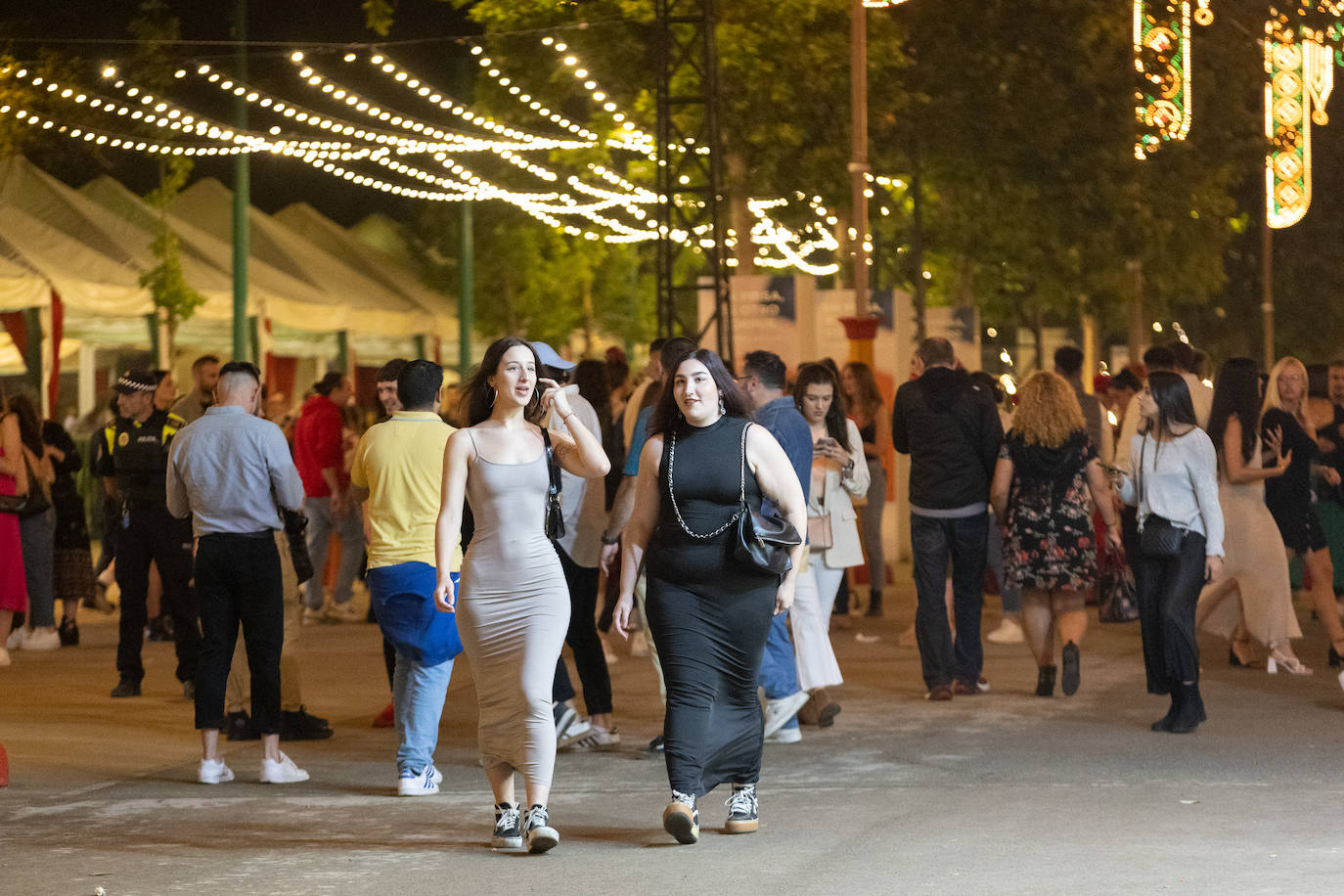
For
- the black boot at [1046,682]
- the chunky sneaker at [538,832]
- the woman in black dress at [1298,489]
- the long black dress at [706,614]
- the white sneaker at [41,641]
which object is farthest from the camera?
the white sneaker at [41,641]

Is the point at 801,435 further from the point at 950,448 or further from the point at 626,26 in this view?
the point at 626,26

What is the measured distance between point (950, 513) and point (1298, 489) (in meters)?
2.87

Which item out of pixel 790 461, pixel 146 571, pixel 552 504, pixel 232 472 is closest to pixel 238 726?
pixel 232 472

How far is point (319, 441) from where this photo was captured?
1553 centimetres

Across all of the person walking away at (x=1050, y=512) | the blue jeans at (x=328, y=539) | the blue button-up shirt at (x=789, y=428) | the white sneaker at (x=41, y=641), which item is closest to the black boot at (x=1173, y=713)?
the person walking away at (x=1050, y=512)

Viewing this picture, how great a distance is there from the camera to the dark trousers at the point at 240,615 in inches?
347

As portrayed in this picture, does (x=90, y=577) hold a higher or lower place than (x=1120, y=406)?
lower

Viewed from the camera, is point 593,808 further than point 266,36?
No

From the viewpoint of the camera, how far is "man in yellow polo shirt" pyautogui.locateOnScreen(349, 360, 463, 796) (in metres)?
8.43

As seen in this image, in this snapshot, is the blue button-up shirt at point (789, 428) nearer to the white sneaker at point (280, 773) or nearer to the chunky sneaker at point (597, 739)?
the chunky sneaker at point (597, 739)

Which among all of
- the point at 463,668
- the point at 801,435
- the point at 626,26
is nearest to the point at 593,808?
the point at 801,435

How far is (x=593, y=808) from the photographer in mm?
8055

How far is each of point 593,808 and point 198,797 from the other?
1.81 metres

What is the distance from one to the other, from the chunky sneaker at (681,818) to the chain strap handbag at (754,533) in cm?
92
